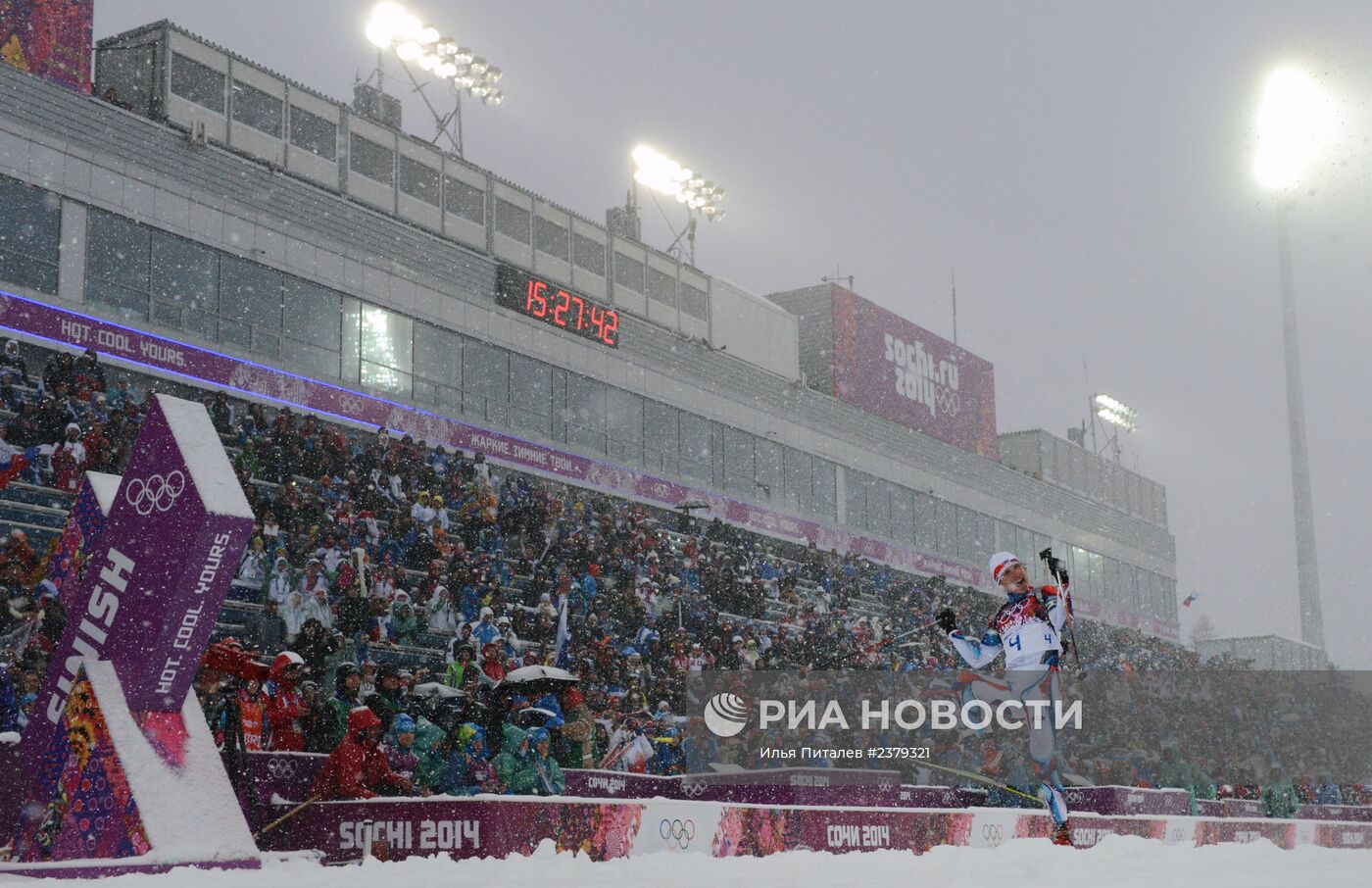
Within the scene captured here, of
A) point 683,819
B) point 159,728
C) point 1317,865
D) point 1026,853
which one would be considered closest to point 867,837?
point 683,819

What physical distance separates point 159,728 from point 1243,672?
31.5 metres

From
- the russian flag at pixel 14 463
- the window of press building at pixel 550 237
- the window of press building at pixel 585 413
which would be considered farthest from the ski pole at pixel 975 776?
the window of press building at pixel 550 237

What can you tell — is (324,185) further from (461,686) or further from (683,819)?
(683,819)

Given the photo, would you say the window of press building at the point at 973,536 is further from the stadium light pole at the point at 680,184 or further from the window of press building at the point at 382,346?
the window of press building at the point at 382,346

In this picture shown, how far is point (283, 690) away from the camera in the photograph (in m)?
12.2

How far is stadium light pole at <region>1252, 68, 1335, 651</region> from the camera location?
165 ft

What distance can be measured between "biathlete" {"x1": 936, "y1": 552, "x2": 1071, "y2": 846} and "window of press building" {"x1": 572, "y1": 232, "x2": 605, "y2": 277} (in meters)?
24.7

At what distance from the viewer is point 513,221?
32.9 metres

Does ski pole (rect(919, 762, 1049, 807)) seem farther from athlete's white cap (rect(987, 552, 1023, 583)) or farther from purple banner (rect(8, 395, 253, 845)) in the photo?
purple banner (rect(8, 395, 253, 845))

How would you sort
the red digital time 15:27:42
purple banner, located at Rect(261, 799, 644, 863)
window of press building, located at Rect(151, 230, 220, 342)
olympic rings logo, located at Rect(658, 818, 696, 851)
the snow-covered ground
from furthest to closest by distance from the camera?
the red digital time 15:27:42, window of press building, located at Rect(151, 230, 220, 342), olympic rings logo, located at Rect(658, 818, 696, 851), purple banner, located at Rect(261, 799, 644, 863), the snow-covered ground

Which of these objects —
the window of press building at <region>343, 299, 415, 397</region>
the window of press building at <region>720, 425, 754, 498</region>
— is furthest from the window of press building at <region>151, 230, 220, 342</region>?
the window of press building at <region>720, 425, 754, 498</region>

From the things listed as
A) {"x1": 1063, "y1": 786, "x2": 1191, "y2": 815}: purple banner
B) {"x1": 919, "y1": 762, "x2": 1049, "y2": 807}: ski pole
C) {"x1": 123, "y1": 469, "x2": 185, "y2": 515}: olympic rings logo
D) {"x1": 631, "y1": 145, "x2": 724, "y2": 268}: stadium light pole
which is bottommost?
{"x1": 1063, "y1": 786, "x2": 1191, "y2": 815}: purple banner

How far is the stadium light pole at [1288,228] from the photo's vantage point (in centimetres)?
5028

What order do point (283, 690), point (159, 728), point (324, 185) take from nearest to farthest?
point (159, 728)
point (283, 690)
point (324, 185)
